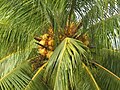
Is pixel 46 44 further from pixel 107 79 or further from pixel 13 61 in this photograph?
pixel 107 79

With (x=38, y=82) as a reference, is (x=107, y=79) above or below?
below

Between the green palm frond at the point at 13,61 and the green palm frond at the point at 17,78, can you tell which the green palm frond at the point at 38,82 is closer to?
the green palm frond at the point at 17,78

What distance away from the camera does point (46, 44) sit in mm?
6680

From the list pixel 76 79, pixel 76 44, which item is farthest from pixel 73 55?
pixel 76 79

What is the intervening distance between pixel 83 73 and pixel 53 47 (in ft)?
2.24

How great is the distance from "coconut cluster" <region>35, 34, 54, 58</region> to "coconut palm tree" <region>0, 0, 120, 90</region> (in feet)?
0.06

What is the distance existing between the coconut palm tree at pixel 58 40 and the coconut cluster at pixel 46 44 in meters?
0.02

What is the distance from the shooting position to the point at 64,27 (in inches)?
254

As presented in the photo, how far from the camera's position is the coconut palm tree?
5.87 m

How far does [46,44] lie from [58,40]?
16.2 inches

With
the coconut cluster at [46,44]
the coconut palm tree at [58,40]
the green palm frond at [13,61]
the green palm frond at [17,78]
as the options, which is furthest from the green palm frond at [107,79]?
the green palm frond at [13,61]

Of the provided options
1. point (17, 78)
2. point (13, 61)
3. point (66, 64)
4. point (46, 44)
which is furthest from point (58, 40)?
point (13, 61)

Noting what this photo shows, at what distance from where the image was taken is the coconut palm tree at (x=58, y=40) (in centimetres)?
587

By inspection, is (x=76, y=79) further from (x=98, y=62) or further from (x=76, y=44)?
(x=98, y=62)
